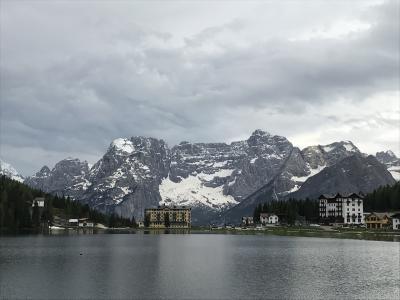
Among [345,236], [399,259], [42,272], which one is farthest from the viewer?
[345,236]

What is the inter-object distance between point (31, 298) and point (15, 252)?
57859 millimetres

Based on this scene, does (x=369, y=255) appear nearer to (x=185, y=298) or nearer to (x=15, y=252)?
(x=185, y=298)

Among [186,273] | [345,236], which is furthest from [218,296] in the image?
[345,236]

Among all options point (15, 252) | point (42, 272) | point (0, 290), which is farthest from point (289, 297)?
point (15, 252)

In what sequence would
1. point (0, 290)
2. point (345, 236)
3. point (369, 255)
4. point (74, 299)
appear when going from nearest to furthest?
point (74, 299)
point (0, 290)
point (369, 255)
point (345, 236)

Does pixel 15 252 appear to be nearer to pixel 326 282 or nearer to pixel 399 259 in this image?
pixel 326 282

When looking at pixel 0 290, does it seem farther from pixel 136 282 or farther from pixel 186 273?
pixel 186 273

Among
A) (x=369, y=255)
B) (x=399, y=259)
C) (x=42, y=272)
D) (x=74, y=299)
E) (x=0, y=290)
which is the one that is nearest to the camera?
(x=74, y=299)

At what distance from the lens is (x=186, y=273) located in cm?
8169

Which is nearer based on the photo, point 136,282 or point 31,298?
point 31,298

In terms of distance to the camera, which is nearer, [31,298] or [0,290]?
[31,298]

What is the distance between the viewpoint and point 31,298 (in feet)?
197

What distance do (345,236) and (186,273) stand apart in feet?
410

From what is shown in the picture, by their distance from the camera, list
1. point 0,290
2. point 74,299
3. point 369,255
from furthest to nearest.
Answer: point 369,255
point 0,290
point 74,299
